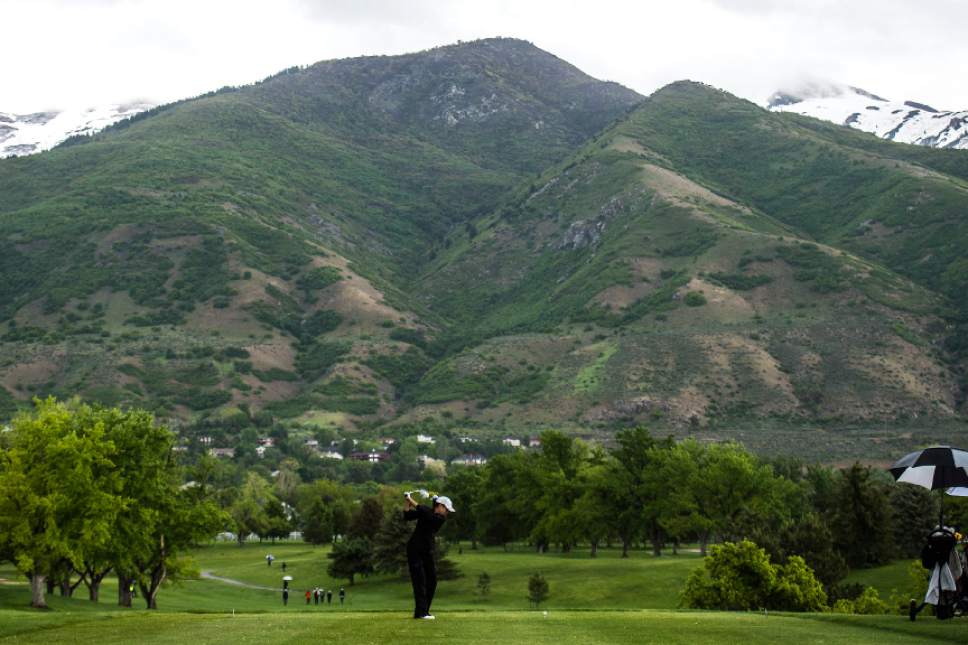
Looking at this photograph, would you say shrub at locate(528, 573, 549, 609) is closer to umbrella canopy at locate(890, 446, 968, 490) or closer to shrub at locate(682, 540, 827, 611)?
shrub at locate(682, 540, 827, 611)

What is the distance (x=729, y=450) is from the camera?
340 ft

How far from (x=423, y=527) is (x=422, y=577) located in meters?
1.54

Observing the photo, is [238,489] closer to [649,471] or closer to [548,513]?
[548,513]

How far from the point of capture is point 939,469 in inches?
1133

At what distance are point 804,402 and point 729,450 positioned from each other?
95871 mm

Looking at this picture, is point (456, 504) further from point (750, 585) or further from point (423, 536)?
point (423, 536)

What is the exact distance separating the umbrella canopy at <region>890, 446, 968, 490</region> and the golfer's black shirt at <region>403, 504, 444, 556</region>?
12.8m

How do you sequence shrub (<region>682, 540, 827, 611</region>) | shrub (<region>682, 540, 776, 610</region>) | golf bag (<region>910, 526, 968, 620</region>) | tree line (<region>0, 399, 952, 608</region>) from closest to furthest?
1. golf bag (<region>910, 526, 968, 620</region>)
2. tree line (<region>0, 399, 952, 608</region>)
3. shrub (<region>682, 540, 827, 611</region>)
4. shrub (<region>682, 540, 776, 610</region>)

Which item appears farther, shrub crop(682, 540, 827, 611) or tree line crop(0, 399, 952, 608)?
shrub crop(682, 540, 827, 611)

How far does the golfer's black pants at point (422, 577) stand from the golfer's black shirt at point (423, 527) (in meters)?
0.17

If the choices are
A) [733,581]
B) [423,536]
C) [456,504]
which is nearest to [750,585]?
[733,581]

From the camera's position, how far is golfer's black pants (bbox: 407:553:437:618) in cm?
2617

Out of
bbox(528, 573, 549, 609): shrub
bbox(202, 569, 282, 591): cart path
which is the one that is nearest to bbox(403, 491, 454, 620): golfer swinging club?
bbox(528, 573, 549, 609): shrub

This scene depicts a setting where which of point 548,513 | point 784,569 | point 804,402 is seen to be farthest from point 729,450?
point 804,402
